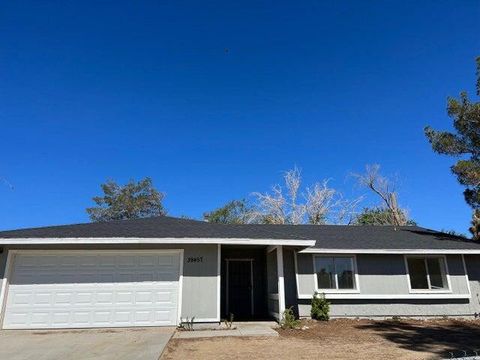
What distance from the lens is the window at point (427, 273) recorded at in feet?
46.3

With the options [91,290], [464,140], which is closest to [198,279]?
[91,290]

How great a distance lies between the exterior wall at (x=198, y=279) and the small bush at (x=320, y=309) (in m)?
3.59

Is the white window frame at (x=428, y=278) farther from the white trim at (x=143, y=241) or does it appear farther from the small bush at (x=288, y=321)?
the small bush at (x=288, y=321)

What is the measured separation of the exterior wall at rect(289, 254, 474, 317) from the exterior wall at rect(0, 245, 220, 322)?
3408mm

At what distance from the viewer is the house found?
1148 cm

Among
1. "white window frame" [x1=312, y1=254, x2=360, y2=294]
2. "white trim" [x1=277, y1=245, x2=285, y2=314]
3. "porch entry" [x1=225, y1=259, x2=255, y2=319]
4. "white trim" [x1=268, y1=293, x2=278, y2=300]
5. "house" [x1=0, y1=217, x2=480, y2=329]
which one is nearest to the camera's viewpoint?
"house" [x1=0, y1=217, x2=480, y2=329]

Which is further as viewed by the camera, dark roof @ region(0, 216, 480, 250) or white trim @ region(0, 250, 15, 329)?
dark roof @ region(0, 216, 480, 250)

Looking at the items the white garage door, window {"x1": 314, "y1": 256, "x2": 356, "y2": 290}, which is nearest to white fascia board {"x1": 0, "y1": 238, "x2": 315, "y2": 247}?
the white garage door

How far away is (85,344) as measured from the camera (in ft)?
29.3

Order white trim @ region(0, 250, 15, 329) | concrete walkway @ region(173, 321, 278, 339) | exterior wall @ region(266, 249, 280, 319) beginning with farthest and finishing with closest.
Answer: exterior wall @ region(266, 249, 280, 319), white trim @ region(0, 250, 15, 329), concrete walkway @ region(173, 321, 278, 339)

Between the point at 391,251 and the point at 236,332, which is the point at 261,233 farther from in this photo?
the point at 391,251

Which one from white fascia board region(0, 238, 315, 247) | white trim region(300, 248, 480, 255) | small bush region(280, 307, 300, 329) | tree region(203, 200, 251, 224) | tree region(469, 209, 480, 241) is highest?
tree region(203, 200, 251, 224)

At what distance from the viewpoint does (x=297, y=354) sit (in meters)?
7.89

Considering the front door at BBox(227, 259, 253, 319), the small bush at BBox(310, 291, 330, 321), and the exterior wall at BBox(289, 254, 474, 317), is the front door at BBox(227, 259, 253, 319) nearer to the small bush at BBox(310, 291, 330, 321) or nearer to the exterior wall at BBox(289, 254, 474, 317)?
the exterior wall at BBox(289, 254, 474, 317)
